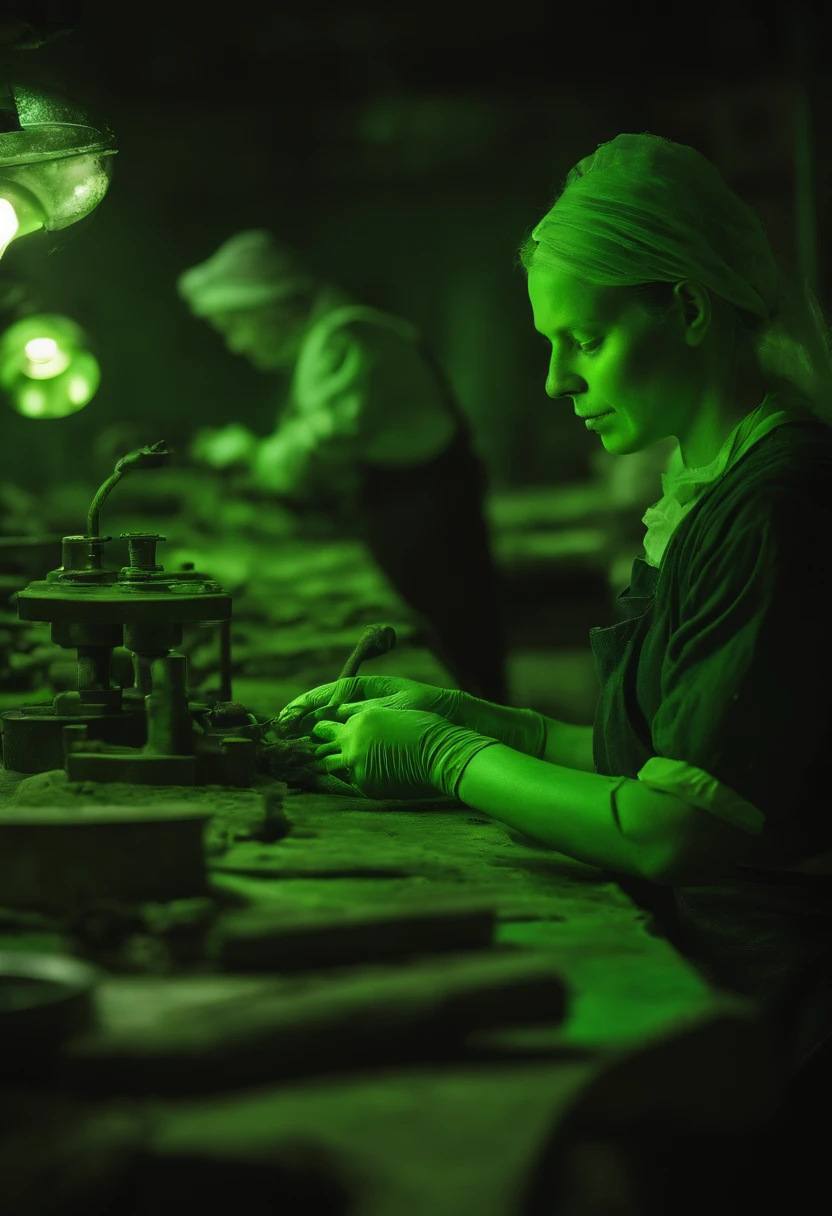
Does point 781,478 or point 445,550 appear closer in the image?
point 781,478

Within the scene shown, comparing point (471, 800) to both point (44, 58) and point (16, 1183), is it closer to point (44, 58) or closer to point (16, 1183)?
point (16, 1183)

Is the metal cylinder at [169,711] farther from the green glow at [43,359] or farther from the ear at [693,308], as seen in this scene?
the green glow at [43,359]

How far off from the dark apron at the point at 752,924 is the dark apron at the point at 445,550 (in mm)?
4722

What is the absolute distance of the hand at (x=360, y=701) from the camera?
99.7 inches

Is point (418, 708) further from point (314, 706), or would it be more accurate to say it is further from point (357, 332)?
point (357, 332)

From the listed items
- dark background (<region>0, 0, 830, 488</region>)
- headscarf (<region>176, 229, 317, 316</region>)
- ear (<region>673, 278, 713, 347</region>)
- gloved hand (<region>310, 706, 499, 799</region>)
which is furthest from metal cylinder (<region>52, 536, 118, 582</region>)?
headscarf (<region>176, 229, 317, 316</region>)

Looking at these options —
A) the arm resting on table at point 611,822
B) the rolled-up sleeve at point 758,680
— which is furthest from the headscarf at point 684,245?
the arm resting on table at point 611,822

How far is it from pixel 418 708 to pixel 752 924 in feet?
2.57

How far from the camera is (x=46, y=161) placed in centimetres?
267

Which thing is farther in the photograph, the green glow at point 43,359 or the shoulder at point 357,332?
the shoulder at point 357,332

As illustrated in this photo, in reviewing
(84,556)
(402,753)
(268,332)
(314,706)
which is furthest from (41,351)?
(402,753)

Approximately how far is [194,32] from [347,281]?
176 cm

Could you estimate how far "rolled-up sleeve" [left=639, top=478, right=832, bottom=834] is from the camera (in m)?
1.81

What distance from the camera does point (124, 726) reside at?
242cm
